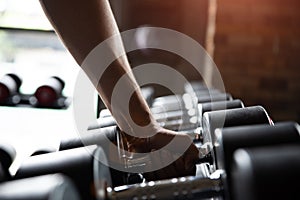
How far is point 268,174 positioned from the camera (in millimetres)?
629

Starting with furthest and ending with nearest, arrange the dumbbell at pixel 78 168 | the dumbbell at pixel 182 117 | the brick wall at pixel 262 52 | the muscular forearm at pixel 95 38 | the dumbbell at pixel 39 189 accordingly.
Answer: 1. the brick wall at pixel 262 52
2. the dumbbell at pixel 182 117
3. the muscular forearm at pixel 95 38
4. the dumbbell at pixel 78 168
5. the dumbbell at pixel 39 189

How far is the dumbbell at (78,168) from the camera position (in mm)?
731

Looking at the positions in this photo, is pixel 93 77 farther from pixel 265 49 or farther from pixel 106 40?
pixel 265 49

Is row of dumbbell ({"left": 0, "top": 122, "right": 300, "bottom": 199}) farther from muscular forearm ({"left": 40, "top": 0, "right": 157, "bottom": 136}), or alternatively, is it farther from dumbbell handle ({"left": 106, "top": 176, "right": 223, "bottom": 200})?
muscular forearm ({"left": 40, "top": 0, "right": 157, "bottom": 136})

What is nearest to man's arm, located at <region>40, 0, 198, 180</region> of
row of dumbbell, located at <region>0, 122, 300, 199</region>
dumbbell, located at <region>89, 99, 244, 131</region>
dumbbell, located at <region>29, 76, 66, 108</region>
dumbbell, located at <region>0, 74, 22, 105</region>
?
row of dumbbell, located at <region>0, 122, 300, 199</region>

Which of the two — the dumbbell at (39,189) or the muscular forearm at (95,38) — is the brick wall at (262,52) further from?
the dumbbell at (39,189)

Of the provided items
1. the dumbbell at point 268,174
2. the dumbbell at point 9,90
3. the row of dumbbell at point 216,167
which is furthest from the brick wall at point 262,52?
the dumbbell at point 268,174

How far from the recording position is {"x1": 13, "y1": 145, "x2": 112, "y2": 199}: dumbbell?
2.40 ft

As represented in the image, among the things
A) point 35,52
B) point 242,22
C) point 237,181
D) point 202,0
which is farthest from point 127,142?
point 35,52

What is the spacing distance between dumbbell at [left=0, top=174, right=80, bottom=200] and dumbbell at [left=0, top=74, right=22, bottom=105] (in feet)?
7.38

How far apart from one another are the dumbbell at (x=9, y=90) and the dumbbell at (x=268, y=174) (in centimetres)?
235

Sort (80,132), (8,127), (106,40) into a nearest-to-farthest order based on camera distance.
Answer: (106,40) < (80,132) < (8,127)

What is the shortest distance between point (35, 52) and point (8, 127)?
1188mm

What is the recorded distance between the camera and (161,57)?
3.43m
